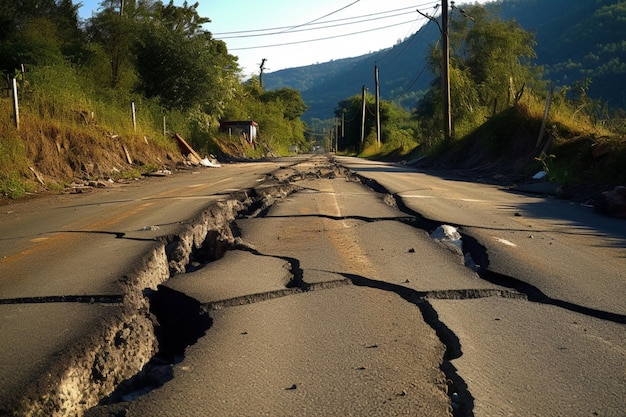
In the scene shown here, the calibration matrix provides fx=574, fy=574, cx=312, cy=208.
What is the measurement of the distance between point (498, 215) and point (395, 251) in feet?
10.7

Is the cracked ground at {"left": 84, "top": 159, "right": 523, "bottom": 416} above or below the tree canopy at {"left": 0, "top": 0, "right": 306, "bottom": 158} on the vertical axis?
below

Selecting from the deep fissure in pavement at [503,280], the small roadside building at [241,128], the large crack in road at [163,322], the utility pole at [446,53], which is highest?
the utility pole at [446,53]

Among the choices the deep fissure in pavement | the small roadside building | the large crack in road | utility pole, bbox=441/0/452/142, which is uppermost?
utility pole, bbox=441/0/452/142

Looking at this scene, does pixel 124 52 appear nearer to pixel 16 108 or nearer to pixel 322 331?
pixel 16 108

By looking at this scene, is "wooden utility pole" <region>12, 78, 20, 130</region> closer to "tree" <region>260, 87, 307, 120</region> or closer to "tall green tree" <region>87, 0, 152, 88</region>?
"tall green tree" <region>87, 0, 152, 88</region>

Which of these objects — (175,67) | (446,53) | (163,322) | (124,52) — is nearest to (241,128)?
(175,67)

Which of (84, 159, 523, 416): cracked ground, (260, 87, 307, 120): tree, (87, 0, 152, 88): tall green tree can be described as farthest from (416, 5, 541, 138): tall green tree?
(260, 87, 307, 120): tree

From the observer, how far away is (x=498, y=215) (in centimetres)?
838

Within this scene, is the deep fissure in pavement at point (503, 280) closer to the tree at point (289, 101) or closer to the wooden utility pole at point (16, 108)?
the wooden utility pole at point (16, 108)

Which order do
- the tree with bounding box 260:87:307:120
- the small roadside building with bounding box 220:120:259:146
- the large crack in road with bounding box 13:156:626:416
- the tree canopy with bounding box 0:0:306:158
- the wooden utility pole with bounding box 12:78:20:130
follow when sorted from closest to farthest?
the large crack in road with bounding box 13:156:626:416
the wooden utility pole with bounding box 12:78:20:130
the tree canopy with bounding box 0:0:306:158
the small roadside building with bounding box 220:120:259:146
the tree with bounding box 260:87:307:120

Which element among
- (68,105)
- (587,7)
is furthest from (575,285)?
(587,7)

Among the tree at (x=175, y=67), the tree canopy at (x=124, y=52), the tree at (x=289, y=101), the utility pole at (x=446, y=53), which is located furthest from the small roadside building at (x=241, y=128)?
the tree at (x=289, y=101)

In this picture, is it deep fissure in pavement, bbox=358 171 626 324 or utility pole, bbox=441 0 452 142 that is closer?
deep fissure in pavement, bbox=358 171 626 324

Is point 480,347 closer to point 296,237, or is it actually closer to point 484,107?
point 296,237
